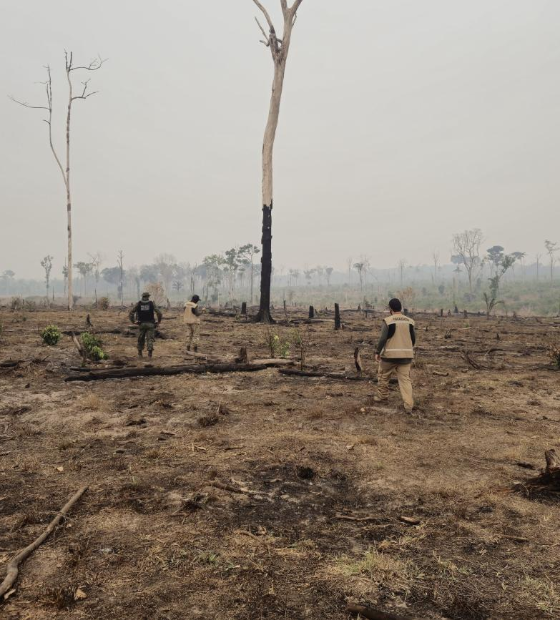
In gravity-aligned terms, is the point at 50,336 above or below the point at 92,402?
above

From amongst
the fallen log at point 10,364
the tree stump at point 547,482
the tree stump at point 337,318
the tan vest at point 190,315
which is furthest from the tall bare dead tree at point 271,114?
the tree stump at point 547,482

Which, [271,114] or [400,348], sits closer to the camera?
[400,348]

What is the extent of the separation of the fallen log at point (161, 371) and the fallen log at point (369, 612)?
7342mm

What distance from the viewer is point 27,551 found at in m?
2.95

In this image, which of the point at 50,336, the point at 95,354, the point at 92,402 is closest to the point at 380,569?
the point at 92,402

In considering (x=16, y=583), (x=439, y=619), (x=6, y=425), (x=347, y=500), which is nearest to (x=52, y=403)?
(x=6, y=425)

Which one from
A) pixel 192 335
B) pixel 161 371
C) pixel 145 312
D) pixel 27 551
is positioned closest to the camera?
pixel 27 551

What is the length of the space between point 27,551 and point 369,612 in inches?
94.5

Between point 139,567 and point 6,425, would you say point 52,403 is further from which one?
point 139,567

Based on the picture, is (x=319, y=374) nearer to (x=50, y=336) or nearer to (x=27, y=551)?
(x=27, y=551)

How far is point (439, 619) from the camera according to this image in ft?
7.95

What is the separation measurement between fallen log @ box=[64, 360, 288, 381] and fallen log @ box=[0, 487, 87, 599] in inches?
206

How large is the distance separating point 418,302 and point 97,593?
61.0 metres

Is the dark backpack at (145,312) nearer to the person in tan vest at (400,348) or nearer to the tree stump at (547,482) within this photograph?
the person in tan vest at (400,348)
